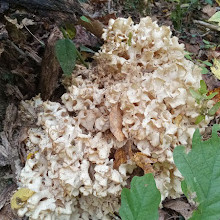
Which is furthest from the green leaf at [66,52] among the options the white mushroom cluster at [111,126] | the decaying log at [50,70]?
the decaying log at [50,70]

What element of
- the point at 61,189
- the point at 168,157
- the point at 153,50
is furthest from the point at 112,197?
the point at 153,50

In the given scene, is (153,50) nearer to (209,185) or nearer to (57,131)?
(57,131)

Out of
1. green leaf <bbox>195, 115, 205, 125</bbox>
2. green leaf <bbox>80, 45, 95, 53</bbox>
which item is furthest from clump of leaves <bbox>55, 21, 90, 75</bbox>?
green leaf <bbox>195, 115, 205, 125</bbox>

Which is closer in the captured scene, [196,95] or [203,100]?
[196,95]

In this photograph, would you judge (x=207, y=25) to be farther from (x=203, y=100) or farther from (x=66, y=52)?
(x=66, y=52)

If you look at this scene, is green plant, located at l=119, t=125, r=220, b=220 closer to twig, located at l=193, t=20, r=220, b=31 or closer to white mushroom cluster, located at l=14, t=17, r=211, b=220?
white mushroom cluster, located at l=14, t=17, r=211, b=220

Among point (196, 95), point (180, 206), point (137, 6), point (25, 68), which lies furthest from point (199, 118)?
point (137, 6)
